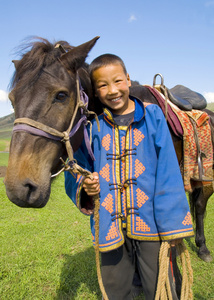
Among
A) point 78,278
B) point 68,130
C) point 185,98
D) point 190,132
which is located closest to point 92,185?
point 68,130

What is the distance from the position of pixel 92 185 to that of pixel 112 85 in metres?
0.77

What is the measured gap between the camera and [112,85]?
164cm

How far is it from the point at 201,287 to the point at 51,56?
303 centimetres

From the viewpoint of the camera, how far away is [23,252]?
3.43 meters

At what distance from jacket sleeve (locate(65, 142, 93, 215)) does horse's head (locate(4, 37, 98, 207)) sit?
0.18m

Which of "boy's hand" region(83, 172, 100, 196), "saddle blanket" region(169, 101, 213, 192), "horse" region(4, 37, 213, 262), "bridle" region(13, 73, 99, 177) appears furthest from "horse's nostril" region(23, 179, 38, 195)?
"saddle blanket" region(169, 101, 213, 192)

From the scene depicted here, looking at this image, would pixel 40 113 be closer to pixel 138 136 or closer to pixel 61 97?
pixel 61 97

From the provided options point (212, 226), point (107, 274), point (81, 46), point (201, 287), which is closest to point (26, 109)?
point (81, 46)

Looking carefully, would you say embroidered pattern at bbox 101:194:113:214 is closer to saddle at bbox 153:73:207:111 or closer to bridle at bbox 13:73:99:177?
bridle at bbox 13:73:99:177

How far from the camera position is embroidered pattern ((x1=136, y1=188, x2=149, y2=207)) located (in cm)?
155

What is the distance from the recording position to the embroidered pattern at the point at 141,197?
155cm

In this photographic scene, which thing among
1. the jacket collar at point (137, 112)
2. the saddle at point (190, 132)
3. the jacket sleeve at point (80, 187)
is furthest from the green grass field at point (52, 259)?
the saddle at point (190, 132)

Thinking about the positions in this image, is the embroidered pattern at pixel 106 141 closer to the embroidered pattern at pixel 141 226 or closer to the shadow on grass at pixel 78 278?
the embroidered pattern at pixel 141 226

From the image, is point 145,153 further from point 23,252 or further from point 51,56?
point 23,252
